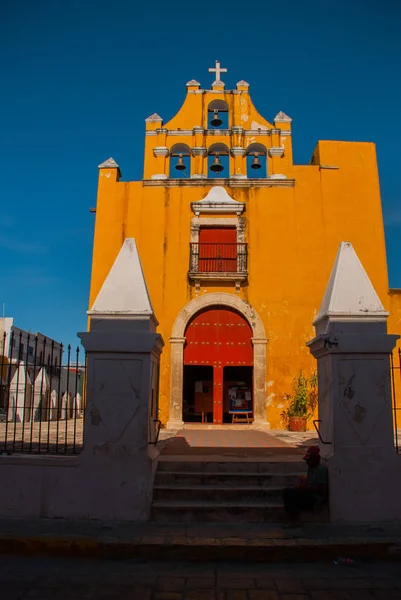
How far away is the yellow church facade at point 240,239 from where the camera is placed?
13133mm

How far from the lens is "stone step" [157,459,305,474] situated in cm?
582

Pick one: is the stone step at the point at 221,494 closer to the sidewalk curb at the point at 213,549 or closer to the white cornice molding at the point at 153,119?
the sidewalk curb at the point at 213,549

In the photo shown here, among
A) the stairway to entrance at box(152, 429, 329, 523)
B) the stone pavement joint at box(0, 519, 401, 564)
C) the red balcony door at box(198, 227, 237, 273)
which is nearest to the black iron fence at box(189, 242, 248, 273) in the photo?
the red balcony door at box(198, 227, 237, 273)

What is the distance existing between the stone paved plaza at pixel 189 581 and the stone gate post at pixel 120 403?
928 millimetres

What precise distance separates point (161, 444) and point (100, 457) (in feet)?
9.88

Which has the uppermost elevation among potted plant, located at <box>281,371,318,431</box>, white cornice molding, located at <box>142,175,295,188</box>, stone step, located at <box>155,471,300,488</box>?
white cornice molding, located at <box>142,175,295,188</box>

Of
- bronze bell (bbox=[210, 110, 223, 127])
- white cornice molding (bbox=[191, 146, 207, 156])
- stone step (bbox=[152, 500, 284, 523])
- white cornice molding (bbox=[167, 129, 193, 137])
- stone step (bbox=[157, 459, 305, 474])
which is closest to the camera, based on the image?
stone step (bbox=[152, 500, 284, 523])

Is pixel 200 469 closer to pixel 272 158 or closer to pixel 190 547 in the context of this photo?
Result: pixel 190 547

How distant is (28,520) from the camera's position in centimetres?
514

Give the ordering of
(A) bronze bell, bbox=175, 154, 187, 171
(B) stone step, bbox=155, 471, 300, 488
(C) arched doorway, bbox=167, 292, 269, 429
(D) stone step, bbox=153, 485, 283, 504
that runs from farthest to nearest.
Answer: (A) bronze bell, bbox=175, 154, 187, 171
(C) arched doorway, bbox=167, 292, 269, 429
(B) stone step, bbox=155, 471, 300, 488
(D) stone step, bbox=153, 485, 283, 504

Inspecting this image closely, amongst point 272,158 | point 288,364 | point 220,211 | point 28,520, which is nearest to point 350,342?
point 28,520

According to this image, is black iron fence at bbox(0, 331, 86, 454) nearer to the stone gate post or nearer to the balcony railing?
the stone gate post

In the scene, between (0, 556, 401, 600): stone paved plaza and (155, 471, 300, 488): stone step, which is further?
(155, 471, 300, 488): stone step

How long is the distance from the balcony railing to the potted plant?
3359mm
